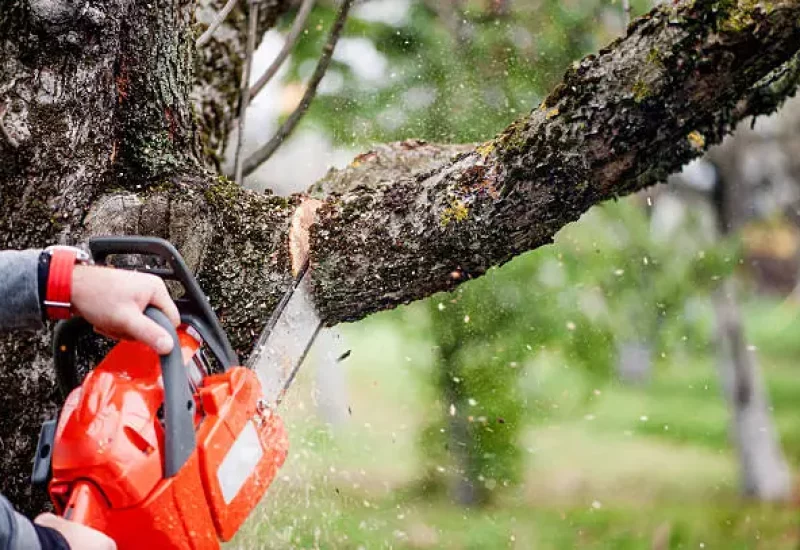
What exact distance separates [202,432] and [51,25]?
2.58ft

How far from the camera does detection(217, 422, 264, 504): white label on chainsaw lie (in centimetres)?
130

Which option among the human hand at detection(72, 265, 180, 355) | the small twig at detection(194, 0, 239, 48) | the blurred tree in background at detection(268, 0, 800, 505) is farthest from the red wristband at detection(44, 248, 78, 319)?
the blurred tree in background at detection(268, 0, 800, 505)

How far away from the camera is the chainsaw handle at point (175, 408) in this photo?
1217mm

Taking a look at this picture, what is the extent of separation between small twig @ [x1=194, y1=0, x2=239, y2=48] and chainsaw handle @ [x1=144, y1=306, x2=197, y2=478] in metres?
1.18

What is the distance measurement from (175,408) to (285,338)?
489 millimetres

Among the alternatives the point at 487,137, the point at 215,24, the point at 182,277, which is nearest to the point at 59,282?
the point at 182,277

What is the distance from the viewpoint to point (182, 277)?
1.31m

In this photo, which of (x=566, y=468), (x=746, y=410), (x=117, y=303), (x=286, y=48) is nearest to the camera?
(x=117, y=303)

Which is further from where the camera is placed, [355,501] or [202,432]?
[355,501]

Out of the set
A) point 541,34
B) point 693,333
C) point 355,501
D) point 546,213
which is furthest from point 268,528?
point 693,333

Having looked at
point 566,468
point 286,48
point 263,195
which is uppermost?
point 566,468

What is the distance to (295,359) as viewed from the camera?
1767 mm

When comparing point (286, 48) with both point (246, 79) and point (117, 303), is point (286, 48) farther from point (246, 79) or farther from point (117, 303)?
point (117, 303)

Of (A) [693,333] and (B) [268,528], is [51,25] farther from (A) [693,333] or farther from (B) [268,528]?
(A) [693,333]
